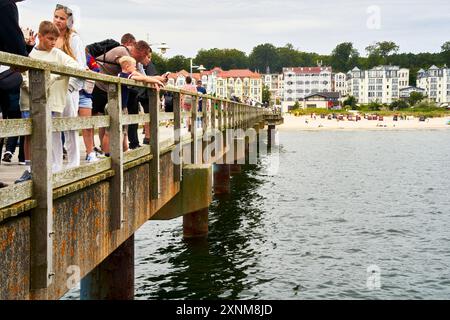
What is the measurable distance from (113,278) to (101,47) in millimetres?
3366

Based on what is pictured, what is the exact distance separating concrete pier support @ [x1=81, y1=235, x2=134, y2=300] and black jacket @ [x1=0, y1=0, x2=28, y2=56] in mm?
4467

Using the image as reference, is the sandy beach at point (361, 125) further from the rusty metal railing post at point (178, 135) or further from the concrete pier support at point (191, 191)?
the rusty metal railing post at point (178, 135)

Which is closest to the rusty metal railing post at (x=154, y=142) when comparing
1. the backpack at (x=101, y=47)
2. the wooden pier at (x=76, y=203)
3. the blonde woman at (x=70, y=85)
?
the wooden pier at (x=76, y=203)

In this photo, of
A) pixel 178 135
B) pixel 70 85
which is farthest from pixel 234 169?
pixel 70 85

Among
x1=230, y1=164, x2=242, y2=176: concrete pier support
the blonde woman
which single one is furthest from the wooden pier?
x1=230, y1=164, x2=242, y2=176: concrete pier support

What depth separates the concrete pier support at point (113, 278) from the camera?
965 centimetres

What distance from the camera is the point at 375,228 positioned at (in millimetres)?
22172

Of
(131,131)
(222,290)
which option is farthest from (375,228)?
(131,131)

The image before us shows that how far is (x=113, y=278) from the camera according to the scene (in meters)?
9.97

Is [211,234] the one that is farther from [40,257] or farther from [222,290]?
[40,257]

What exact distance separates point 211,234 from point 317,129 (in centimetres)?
11083

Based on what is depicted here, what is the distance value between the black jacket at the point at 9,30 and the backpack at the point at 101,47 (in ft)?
10.4

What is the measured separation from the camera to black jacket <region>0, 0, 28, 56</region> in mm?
5930

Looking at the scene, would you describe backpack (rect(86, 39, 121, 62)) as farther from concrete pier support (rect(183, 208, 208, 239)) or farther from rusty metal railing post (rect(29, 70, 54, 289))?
concrete pier support (rect(183, 208, 208, 239))
